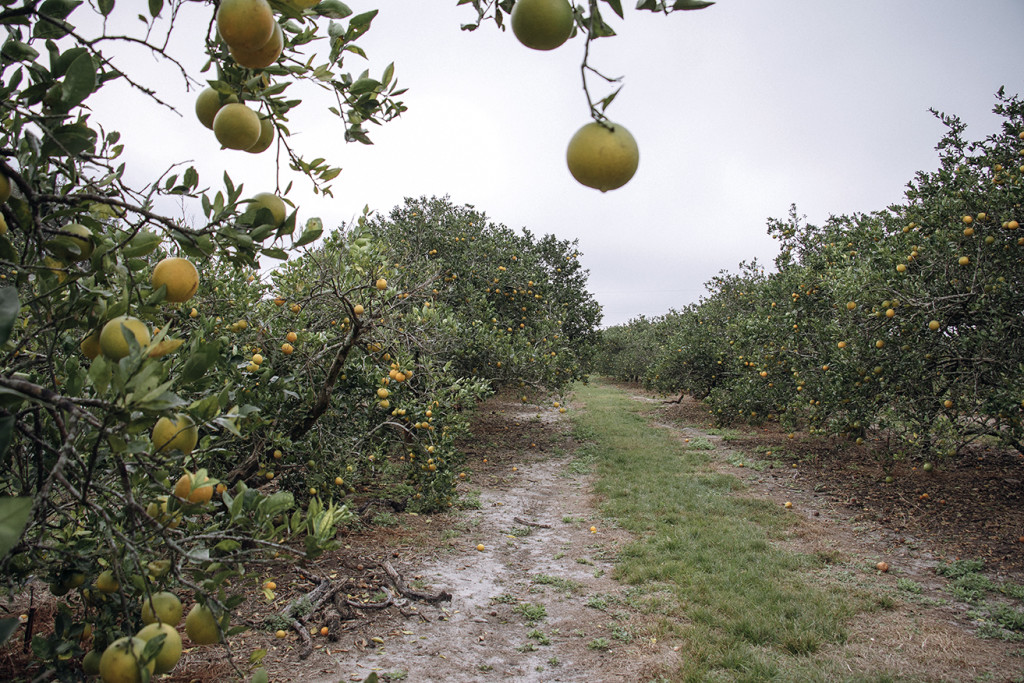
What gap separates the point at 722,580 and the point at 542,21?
5193 millimetres

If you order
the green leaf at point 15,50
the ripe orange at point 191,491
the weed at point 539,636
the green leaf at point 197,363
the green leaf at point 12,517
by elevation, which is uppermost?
the green leaf at point 15,50

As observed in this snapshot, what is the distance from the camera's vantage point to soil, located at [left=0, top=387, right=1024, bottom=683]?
3.66 metres

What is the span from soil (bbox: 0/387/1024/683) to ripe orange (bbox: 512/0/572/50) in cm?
186

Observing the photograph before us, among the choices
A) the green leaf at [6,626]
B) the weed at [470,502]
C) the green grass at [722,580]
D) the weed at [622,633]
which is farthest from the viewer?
the weed at [470,502]

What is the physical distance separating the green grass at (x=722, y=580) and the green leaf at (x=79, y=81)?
413 cm

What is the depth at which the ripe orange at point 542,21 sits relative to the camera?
986 mm

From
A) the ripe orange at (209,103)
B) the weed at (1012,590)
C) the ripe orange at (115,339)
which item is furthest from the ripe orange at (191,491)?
the weed at (1012,590)

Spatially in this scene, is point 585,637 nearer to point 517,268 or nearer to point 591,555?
point 591,555

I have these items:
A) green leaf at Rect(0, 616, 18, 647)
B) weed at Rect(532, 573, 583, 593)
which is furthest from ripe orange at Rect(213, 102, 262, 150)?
weed at Rect(532, 573, 583, 593)

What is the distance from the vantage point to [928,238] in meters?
6.29

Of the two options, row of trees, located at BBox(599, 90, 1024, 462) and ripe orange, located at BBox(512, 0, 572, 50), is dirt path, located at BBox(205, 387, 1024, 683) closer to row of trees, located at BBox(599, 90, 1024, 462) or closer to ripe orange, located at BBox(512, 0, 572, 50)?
row of trees, located at BBox(599, 90, 1024, 462)

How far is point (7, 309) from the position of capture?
0.95m

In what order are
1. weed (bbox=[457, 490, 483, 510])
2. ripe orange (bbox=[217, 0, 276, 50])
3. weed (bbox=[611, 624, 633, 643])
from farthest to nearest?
1. weed (bbox=[457, 490, 483, 510])
2. weed (bbox=[611, 624, 633, 643])
3. ripe orange (bbox=[217, 0, 276, 50])

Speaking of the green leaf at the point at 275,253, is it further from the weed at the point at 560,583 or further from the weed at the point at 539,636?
the weed at the point at 560,583
